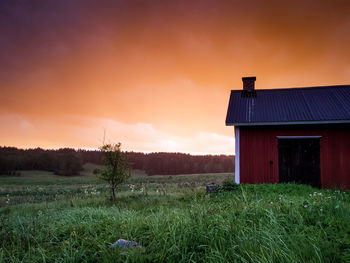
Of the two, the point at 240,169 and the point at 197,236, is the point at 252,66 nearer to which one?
the point at 240,169

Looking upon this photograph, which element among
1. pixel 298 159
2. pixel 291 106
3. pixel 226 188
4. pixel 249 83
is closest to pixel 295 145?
pixel 298 159

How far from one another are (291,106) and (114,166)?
11.3 meters

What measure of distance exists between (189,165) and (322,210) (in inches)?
3375

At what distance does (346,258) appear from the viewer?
2525mm

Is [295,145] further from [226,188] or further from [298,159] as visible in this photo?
[226,188]

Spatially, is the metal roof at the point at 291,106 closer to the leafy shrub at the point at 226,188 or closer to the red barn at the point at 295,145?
the red barn at the point at 295,145

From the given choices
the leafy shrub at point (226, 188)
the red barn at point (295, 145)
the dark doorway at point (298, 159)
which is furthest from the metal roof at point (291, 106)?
the leafy shrub at point (226, 188)

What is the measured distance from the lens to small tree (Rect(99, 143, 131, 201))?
13625 mm

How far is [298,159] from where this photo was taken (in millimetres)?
12133

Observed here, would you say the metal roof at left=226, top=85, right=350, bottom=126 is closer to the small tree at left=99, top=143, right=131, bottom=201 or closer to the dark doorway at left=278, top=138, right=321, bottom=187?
the dark doorway at left=278, top=138, right=321, bottom=187

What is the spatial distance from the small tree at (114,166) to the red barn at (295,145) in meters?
6.81

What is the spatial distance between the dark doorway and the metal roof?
4.06 ft

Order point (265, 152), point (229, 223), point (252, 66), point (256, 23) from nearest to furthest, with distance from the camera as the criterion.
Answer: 1. point (229, 223)
2. point (265, 152)
3. point (256, 23)
4. point (252, 66)

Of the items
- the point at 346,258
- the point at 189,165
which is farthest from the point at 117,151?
the point at 189,165
